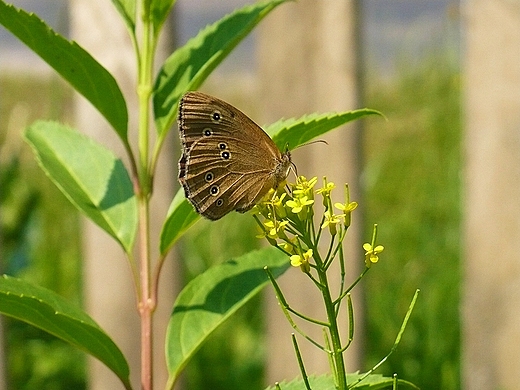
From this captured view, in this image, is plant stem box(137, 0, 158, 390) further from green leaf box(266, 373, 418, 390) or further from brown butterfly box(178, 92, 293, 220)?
green leaf box(266, 373, 418, 390)

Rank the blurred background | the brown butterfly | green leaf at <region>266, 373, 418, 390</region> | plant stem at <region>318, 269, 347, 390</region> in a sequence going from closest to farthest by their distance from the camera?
1. plant stem at <region>318, 269, 347, 390</region>
2. green leaf at <region>266, 373, 418, 390</region>
3. the brown butterfly
4. the blurred background

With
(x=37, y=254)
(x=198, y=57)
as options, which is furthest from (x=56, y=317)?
(x=37, y=254)

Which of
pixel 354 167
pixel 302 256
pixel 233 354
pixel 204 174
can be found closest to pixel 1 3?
pixel 204 174

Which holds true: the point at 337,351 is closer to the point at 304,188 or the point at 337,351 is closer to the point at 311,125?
the point at 304,188

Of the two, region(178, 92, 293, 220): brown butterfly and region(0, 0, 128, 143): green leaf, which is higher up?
region(0, 0, 128, 143): green leaf

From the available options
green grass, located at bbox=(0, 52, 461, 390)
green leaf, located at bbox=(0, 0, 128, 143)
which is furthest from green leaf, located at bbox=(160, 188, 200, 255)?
green grass, located at bbox=(0, 52, 461, 390)

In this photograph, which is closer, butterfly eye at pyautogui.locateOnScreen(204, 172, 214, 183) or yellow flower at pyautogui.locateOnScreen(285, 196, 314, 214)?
yellow flower at pyautogui.locateOnScreen(285, 196, 314, 214)

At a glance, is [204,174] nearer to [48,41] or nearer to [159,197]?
[48,41]

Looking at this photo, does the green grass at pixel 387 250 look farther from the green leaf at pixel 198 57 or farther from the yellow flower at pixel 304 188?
the yellow flower at pixel 304 188
